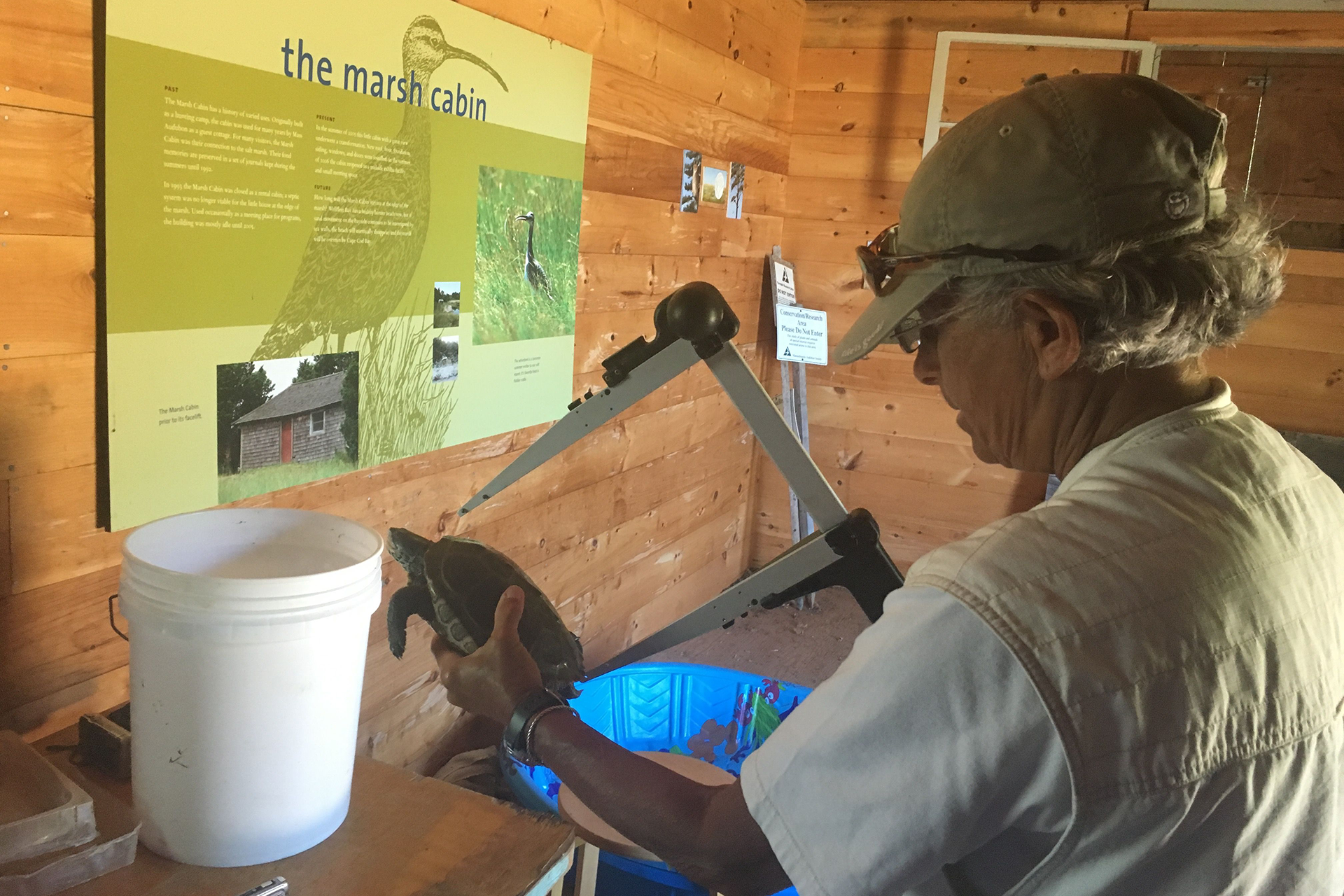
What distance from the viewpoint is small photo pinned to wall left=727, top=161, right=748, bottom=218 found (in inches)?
120

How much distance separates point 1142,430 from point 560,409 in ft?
4.99

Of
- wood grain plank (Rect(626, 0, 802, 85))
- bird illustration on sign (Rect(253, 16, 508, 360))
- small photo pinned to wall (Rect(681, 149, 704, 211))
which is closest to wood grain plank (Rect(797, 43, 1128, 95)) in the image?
wood grain plank (Rect(626, 0, 802, 85))

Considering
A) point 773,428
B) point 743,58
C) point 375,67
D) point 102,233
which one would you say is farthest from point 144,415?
point 743,58

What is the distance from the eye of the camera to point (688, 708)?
2344mm

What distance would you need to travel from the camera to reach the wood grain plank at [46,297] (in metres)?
1.05

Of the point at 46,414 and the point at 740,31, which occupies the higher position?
the point at 740,31

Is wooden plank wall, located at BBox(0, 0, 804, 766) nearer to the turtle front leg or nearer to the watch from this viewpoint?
the turtle front leg

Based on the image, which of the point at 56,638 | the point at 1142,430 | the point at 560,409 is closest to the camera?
the point at 1142,430

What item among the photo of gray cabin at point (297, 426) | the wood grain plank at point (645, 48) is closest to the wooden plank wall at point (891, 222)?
the wood grain plank at point (645, 48)

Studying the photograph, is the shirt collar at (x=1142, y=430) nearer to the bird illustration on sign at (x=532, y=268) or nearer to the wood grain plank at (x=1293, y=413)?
the bird illustration on sign at (x=532, y=268)

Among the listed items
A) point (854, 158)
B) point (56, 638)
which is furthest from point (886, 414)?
point (56, 638)

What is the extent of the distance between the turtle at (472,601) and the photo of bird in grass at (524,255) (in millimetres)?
599

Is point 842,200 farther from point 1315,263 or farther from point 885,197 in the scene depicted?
point 1315,263

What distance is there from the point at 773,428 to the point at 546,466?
118 centimetres
